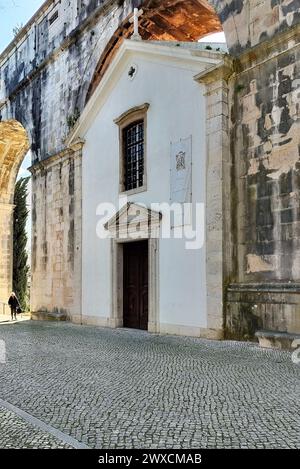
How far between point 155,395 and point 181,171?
6732 millimetres

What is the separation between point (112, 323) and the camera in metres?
12.9

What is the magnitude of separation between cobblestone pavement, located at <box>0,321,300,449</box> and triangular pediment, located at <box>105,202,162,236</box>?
3.62 meters

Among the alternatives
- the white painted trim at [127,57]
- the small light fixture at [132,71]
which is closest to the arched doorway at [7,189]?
the white painted trim at [127,57]

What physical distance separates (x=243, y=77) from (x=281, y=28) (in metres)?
1.17

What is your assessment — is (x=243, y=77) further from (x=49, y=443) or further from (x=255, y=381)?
(x=49, y=443)

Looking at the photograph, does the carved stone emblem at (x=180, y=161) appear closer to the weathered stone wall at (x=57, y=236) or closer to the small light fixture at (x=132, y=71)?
the small light fixture at (x=132, y=71)

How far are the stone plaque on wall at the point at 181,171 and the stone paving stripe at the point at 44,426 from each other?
6847mm

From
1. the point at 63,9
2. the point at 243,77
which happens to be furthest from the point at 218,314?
the point at 63,9

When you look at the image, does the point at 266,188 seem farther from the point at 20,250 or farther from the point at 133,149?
the point at 20,250

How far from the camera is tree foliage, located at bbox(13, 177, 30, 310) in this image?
27328 millimetres

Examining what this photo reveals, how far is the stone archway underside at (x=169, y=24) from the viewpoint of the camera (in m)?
13.6

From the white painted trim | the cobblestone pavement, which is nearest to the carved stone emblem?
the white painted trim

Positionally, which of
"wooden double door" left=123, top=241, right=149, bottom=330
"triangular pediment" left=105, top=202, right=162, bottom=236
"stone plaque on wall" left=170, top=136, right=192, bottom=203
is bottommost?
"wooden double door" left=123, top=241, right=149, bottom=330

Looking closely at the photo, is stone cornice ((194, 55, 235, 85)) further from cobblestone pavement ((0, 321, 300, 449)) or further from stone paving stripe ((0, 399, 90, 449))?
stone paving stripe ((0, 399, 90, 449))
